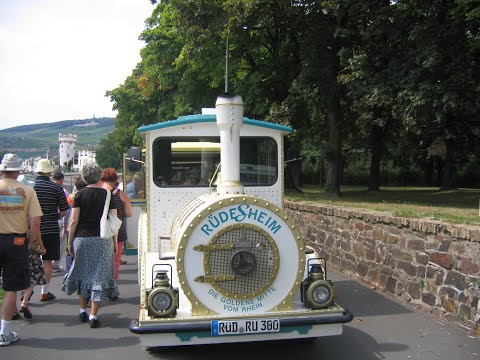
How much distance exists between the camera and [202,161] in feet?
20.7

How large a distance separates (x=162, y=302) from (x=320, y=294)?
144 centimetres

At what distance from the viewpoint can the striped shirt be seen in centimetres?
712

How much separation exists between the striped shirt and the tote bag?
1.52m

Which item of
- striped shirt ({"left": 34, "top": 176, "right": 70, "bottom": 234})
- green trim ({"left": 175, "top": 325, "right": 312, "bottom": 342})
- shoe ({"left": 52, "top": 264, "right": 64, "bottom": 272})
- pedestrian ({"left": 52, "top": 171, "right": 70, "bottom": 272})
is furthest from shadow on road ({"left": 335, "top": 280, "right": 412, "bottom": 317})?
shoe ({"left": 52, "top": 264, "right": 64, "bottom": 272})

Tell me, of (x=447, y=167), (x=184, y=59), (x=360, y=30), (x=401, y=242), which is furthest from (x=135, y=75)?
(x=401, y=242)

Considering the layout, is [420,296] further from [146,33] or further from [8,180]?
[146,33]

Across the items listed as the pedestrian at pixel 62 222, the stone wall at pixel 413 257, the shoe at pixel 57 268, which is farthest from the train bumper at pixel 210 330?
the shoe at pixel 57 268

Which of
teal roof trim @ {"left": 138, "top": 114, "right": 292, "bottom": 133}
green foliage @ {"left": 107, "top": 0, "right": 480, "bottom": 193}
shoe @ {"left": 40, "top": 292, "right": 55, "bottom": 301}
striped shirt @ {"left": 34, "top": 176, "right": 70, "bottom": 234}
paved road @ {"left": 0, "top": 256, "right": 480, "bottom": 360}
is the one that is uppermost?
green foliage @ {"left": 107, "top": 0, "right": 480, "bottom": 193}

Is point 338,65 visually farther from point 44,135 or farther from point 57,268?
point 44,135

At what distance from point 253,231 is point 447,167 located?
997 inches

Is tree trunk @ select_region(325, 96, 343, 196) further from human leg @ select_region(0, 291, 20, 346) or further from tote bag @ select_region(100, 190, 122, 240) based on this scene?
human leg @ select_region(0, 291, 20, 346)

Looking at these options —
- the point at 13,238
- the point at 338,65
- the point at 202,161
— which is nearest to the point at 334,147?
the point at 338,65

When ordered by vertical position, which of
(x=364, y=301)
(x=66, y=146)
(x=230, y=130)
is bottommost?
(x=364, y=301)

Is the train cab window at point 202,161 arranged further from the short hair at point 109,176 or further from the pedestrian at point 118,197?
the short hair at point 109,176
